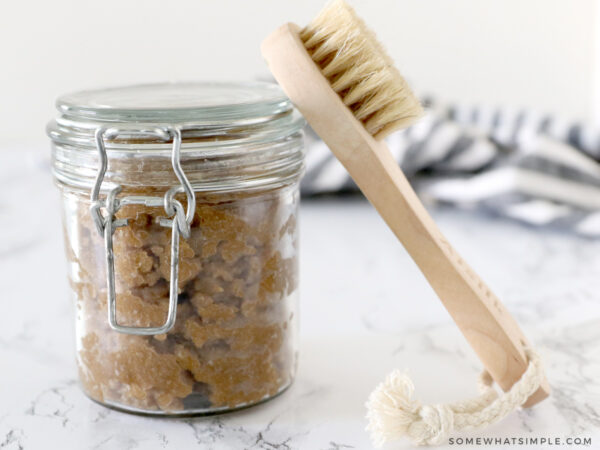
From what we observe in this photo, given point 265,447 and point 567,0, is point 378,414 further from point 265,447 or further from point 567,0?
point 567,0

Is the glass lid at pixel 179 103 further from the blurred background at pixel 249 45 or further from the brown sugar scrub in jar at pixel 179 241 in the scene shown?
the blurred background at pixel 249 45

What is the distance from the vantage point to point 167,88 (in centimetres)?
61

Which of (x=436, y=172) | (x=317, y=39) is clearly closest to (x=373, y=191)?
(x=317, y=39)

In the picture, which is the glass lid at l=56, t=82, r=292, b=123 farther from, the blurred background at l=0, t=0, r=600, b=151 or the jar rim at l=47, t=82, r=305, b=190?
the blurred background at l=0, t=0, r=600, b=151

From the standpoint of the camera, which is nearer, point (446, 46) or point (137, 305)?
point (137, 305)

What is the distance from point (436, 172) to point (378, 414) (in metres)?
0.69

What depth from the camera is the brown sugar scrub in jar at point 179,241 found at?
0.48 meters

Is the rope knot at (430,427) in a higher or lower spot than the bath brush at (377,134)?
lower

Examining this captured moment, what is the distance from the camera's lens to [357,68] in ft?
1.64

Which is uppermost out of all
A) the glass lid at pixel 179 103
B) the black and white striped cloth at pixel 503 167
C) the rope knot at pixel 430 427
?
the glass lid at pixel 179 103

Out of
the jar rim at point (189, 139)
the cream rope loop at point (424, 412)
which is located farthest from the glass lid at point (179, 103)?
the cream rope loop at point (424, 412)

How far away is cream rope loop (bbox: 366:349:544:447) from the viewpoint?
1.59 feet

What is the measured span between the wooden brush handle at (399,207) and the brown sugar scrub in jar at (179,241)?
0.11 feet

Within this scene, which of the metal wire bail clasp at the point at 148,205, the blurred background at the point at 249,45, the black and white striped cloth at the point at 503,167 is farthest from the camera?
the blurred background at the point at 249,45
